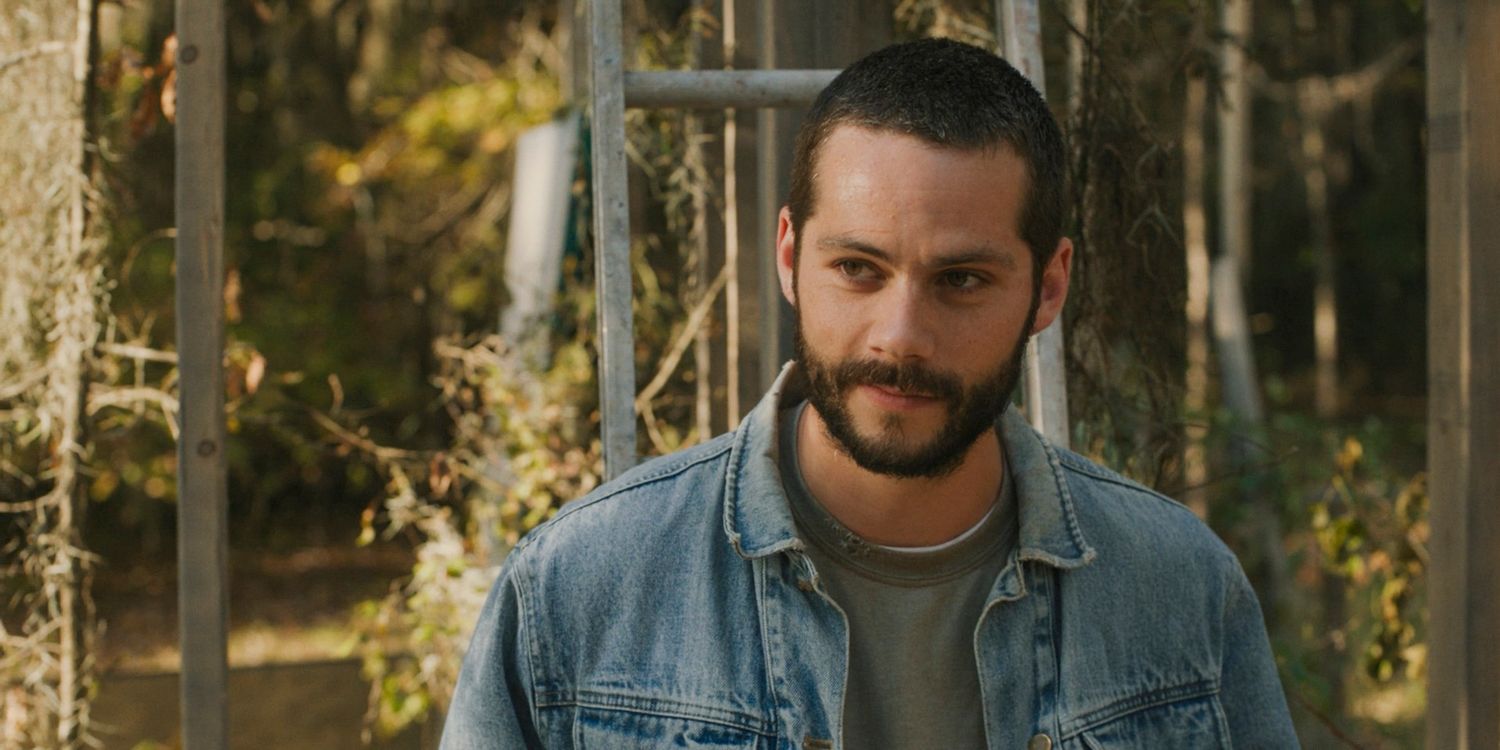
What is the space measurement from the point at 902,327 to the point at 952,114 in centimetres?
25

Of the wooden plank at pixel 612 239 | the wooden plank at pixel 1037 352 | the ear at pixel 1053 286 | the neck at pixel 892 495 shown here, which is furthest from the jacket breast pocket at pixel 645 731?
the wooden plank at pixel 1037 352

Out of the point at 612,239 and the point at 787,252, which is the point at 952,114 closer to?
the point at 787,252

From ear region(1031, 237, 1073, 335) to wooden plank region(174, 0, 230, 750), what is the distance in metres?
1.58

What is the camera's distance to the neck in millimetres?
1848

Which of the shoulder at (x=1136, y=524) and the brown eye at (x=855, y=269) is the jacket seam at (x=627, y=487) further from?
the shoulder at (x=1136, y=524)

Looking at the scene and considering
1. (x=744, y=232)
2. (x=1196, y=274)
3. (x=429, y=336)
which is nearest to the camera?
(x=744, y=232)

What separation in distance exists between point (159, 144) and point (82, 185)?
6.09 meters

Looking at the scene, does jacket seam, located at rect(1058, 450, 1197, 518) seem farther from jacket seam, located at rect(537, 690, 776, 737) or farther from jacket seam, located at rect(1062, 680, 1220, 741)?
jacket seam, located at rect(537, 690, 776, 737)

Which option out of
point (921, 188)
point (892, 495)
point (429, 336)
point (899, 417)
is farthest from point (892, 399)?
point (429, 336)

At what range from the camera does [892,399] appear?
179 centimetres

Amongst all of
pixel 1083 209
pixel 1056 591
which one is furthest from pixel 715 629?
pixel 1083 209

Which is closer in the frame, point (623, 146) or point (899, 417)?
point (899, 417)

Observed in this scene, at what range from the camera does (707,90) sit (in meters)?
2.78

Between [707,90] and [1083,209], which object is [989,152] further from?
[1083,209]
